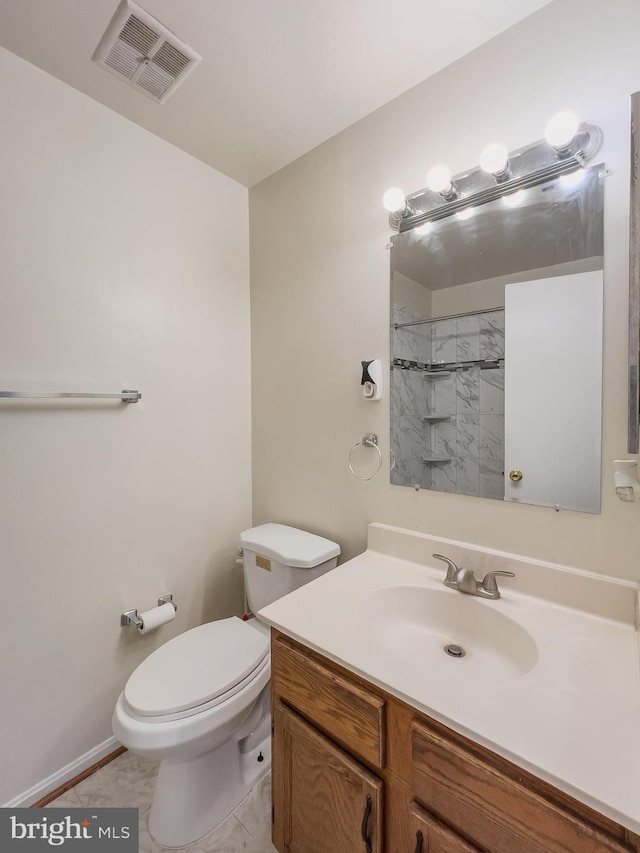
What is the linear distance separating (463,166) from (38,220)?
1415mm

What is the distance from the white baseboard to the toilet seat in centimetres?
53

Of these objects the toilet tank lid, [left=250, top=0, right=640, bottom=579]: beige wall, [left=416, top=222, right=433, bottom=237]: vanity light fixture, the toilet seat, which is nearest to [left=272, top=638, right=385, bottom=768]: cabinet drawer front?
the toilet seat

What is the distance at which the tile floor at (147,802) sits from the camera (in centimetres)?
116

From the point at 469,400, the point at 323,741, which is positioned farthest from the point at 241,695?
the point at 469,400

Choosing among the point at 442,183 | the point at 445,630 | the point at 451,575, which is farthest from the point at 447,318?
the point at 445,630

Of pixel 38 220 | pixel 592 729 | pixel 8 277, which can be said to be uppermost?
pixel 38 220

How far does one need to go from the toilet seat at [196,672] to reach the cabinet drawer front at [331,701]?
272 millimetres

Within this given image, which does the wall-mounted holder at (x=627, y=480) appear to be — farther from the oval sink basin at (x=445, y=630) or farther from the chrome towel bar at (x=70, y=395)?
the chrome towel bar at (x=70, y=395)

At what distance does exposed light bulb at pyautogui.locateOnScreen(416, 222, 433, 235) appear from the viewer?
4.23 ft

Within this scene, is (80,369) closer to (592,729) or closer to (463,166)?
(463,166)

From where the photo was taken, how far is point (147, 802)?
1.29 m

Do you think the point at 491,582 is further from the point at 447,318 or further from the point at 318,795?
the point at 447,318

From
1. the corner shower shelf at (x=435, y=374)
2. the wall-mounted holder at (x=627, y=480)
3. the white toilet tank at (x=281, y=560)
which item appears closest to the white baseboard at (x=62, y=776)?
the white toilet tank at (x=281, y=560)

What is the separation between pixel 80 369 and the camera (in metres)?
1.37
